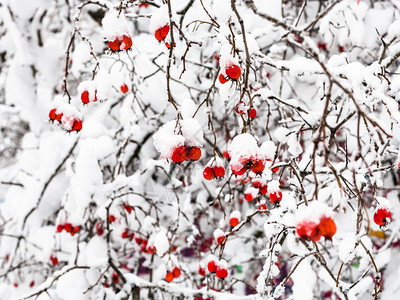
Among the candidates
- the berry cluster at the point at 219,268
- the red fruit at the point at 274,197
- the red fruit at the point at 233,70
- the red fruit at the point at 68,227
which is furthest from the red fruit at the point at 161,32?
the red fruit at the point at 68,227

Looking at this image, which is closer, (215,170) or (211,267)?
(215,170)

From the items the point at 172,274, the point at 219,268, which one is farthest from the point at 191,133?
the point at 172,274

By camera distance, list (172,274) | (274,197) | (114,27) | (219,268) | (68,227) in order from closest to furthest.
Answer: (114,27) < (274,197) < (219,268) < (172,274) < (68,227)

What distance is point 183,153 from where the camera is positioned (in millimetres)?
1043

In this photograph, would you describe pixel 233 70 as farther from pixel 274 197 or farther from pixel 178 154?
pixel 274 197

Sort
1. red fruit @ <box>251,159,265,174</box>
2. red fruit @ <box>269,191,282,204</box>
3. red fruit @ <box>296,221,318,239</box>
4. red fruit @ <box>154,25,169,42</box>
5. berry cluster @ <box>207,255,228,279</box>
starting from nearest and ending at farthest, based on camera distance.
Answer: red fruit @ <box>296,221,318,239</box>, red fruit @ <box>251,159,265,174</box>, red fruit @ <box>154,25,169,42</box>, red fruit @ <box>269,191,282,204</box>, berry cluster @ <box>207,255,228,279</box>

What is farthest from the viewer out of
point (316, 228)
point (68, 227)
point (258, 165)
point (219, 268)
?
point (68, 227)

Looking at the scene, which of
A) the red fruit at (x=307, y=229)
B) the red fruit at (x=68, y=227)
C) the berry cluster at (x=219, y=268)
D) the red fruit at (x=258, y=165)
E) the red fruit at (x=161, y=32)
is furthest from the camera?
the red fruit at (x=68, y=227)

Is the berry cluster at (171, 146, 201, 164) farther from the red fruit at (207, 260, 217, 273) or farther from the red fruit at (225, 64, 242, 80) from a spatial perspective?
the red fruit at (207, 260, 217, 273)

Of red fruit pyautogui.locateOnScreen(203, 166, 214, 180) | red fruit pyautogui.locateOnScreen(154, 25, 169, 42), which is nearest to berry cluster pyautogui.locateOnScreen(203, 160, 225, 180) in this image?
red fruit pyautogui.locateOnScreen(203, 166, 214, 180)

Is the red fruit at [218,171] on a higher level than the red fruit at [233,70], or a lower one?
lower

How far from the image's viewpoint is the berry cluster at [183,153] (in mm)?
1026

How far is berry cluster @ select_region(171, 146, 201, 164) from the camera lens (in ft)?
3.37

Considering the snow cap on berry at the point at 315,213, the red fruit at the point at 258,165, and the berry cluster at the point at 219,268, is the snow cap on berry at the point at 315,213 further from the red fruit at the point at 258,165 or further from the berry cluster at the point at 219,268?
the berry cluster at the point at 219,268
